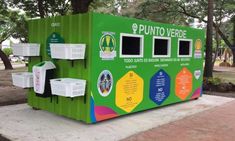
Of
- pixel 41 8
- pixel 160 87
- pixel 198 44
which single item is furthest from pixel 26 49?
pixel 41 8

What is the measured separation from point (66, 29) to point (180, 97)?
→ 143 inches

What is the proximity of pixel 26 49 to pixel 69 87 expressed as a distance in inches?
64.5

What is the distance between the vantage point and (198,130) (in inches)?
238

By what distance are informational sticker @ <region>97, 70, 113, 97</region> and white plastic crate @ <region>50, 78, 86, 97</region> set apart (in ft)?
1.13

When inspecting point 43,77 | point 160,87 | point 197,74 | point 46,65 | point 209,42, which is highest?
point 209,42

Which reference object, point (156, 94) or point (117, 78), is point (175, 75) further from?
point (117, 78)

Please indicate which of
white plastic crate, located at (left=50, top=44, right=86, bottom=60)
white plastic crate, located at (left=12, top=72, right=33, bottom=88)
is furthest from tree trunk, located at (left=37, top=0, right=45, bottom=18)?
white plastic crate, located at (left=50, top=44, right=86, bottom=60)

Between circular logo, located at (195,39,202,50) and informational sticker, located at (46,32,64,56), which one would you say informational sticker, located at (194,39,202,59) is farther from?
informational sticker, located at (46,32,64,56)

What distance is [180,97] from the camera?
8.50m

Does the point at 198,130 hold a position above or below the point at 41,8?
below

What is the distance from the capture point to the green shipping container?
5992 millimetres

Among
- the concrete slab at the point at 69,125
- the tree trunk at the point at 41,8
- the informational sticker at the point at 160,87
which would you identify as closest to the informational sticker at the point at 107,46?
the concrete slab at the point at 69,125

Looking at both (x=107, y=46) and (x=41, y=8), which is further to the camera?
(x=41, y=8)

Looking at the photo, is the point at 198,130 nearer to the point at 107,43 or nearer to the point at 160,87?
the point at 160,87
